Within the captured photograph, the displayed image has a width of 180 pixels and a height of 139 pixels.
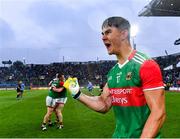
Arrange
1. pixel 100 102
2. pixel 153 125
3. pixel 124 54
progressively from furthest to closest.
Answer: pixel 100 102, pixel 124 54, pixel 153 125

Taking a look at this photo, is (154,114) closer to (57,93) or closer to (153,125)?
(153,125)

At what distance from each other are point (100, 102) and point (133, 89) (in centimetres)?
100

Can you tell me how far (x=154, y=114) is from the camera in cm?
461

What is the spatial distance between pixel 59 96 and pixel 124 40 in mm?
13416

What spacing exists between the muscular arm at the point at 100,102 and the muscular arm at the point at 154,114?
1139mm

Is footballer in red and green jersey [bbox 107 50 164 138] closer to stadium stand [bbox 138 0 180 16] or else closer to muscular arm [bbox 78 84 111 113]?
muscular arm [bbox 78 84 111 113]

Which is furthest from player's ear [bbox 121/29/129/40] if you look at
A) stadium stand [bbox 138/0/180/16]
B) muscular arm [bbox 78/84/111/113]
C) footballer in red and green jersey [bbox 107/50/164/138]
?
stadium stand [bbox 138/0/180/16]

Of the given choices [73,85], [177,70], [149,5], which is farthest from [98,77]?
[73,85]

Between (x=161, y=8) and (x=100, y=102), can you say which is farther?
(x=161, y=8)

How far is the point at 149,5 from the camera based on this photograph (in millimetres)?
71000

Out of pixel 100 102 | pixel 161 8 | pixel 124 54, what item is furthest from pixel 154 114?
pixel 161 8

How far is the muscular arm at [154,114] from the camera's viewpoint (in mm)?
4598

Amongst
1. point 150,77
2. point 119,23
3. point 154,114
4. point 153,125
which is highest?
point 119,23

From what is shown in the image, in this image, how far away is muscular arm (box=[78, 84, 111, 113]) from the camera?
5.79 meters
